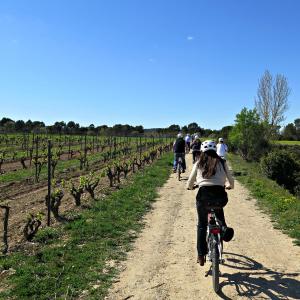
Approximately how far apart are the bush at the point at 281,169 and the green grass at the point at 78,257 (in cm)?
1644

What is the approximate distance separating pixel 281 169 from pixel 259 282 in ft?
71.0

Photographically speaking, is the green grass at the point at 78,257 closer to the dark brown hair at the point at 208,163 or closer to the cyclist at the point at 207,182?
the cyclist at the point at 207,182

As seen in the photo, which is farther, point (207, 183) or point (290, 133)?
point (290, 133)

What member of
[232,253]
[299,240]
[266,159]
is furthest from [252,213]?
[266,159]

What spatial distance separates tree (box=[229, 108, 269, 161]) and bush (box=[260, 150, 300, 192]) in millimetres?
14019

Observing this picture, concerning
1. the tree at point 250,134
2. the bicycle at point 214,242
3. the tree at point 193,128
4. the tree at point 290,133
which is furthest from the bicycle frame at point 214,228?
the tree at point 290,133

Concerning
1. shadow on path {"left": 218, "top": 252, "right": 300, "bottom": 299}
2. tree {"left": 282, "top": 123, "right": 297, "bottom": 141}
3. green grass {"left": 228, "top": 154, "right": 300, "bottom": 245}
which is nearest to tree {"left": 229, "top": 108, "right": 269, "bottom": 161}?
green grass {"left": 228, "top": 154, "right": 300, "bottom": 245}

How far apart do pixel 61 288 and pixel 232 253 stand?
10.7 feet

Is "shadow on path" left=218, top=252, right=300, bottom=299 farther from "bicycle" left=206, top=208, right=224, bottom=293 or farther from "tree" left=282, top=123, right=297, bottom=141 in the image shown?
"tree" left=282, top=123, right=297, bottom=141

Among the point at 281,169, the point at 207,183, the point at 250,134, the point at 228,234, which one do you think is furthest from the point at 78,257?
the point at 250,134

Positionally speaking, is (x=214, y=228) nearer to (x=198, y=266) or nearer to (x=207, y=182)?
(x=207, y=182)

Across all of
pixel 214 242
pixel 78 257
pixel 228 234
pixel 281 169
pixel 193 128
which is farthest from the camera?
pixel 193 128

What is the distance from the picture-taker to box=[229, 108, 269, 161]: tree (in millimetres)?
41469

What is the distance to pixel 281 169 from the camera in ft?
86.7
